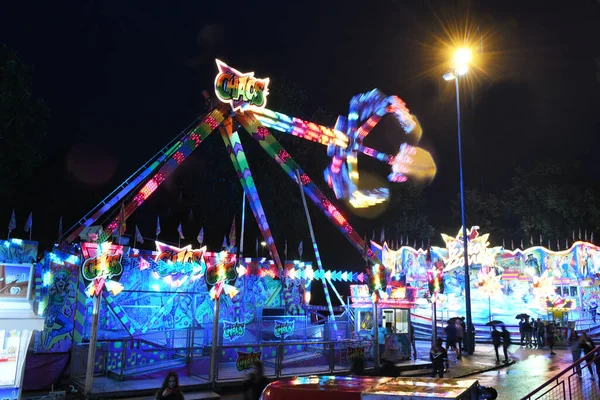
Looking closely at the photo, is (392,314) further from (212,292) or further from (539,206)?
(539,206)

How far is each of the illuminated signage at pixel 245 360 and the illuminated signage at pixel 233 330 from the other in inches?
183

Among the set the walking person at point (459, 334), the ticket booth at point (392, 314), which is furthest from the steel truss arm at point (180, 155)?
the walking person at point (459, 334)

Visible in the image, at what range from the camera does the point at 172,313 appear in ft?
69.6

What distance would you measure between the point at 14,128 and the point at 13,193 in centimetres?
485

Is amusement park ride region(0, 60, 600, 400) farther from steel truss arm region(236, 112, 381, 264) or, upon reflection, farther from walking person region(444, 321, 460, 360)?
walking person region(444, 321, 460, 360)

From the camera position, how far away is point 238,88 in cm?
2416

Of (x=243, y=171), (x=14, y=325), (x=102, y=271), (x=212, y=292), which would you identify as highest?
(x=243, y=171)

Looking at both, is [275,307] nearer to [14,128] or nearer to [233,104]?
[233,104]

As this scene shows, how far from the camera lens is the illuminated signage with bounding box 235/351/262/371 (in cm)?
1484

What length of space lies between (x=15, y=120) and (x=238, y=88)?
434 inches

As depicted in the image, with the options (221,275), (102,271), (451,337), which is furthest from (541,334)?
(102,271)

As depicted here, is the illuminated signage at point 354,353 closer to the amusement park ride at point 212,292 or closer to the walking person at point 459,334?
the amusement park ride at point 212,292

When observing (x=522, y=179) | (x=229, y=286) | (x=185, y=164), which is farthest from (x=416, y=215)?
(x=229, y=286)

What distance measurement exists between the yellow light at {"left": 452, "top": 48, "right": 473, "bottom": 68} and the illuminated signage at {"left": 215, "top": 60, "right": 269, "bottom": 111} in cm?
928
